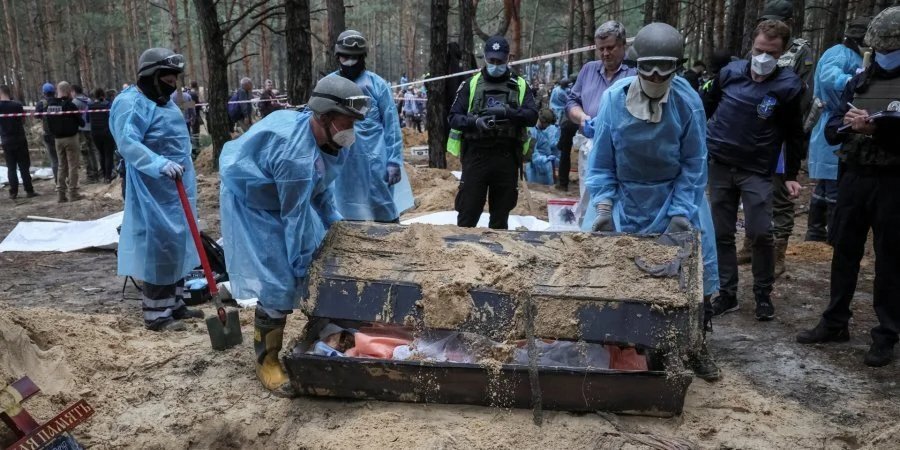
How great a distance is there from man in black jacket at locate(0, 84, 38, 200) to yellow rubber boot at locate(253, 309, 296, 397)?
405 inches

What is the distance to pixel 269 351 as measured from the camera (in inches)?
149

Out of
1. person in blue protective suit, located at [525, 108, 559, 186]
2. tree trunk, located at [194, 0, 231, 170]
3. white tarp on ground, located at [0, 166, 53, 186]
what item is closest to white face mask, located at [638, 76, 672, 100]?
person in blue protective suit, located at [525, 108, 559, 186]

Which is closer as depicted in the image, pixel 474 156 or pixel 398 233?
pixel 398 233

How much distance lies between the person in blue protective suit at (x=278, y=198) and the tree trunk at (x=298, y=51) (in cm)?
559

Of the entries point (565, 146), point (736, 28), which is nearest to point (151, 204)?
point (565, 146)

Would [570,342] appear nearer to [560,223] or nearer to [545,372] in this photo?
[545,372]

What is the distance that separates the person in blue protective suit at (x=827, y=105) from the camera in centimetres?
596

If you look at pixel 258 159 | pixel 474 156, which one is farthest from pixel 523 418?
pixel 474 156

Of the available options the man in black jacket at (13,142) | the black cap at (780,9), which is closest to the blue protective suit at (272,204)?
the black cap at (780,9)

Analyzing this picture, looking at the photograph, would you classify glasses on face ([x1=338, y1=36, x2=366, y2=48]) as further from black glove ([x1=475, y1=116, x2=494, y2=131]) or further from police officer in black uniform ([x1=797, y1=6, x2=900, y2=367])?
police officer in black uniform ([x1=797, y1=6, x2=900, y2=367])

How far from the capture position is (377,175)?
17.6ft

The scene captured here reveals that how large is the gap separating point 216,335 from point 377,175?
1778mm

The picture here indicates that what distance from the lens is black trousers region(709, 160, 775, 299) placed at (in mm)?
4535

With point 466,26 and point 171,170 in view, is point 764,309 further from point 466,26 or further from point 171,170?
point 466,26
